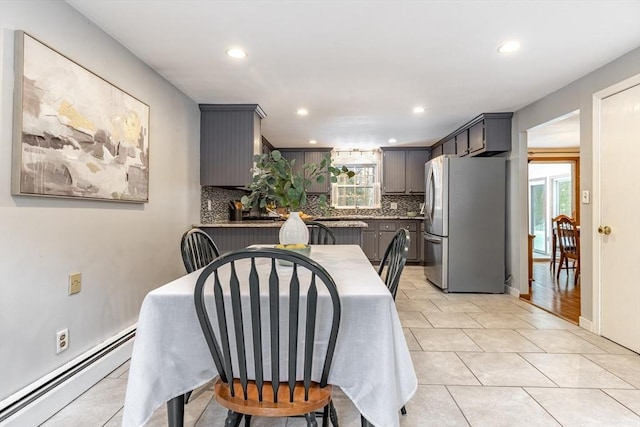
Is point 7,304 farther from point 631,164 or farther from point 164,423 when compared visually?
point 631,164

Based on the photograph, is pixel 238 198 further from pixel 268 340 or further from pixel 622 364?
pixel 622 364

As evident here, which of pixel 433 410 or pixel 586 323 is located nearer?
pixel 433 410

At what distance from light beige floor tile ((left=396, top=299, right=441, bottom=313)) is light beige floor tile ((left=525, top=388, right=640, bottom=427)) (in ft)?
5.22

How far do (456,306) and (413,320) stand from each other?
0.78 meters

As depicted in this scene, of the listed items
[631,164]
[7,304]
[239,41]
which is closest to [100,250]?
[7,304]

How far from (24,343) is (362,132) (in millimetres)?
4556

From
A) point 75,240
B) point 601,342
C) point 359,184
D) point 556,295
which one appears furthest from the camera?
point 359,184

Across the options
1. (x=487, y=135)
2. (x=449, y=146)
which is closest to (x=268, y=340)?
(x=487, y=135)

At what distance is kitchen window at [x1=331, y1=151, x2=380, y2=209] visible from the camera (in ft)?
22.6

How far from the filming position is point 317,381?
122 centimetres

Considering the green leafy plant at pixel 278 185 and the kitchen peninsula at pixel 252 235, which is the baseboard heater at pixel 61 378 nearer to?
the green leafy plant at pixel 278 185

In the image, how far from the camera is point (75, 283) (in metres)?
2.00

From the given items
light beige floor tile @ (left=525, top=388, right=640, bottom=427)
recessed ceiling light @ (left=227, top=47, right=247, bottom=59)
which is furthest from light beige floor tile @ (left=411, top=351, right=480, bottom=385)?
recessed ceiling light @ (left=227, top=47, right=247, bottom=59)

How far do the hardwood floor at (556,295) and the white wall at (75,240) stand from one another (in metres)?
3.86
